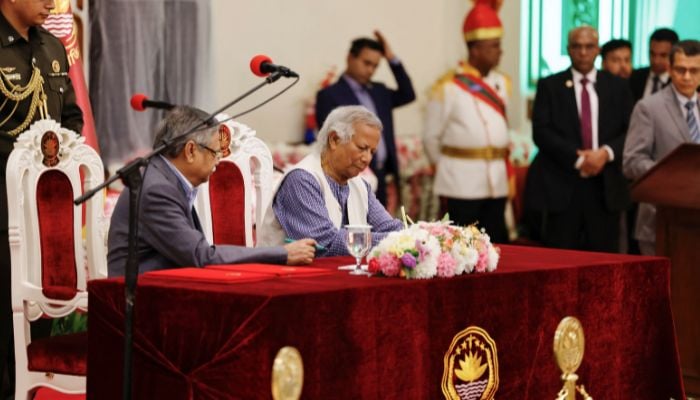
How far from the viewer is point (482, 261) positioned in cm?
344

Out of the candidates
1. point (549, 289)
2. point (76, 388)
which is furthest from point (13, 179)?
point (549, 289)

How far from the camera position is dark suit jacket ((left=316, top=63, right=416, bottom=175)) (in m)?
7.20

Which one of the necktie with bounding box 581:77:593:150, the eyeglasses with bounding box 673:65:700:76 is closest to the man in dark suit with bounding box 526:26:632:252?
the necktie with bounding box 581:77:593:150

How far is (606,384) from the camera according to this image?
12.5ft

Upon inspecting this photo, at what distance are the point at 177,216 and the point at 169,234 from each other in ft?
0.18

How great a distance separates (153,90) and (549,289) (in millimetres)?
3704

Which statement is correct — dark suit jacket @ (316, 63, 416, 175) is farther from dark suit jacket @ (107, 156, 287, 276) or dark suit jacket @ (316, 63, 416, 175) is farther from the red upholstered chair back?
dark suit jacket @ (107, 156, 287, 276)

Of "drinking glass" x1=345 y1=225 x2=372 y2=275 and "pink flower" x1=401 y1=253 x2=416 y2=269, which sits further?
"drinking glass" x1=345 y1=225 x2=372 y2=275

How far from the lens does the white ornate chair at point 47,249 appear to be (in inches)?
152

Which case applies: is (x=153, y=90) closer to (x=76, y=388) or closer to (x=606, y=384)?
(x=76, y=388)

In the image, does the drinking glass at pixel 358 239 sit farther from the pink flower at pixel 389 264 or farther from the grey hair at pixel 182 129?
the grey hair at pixel 182 129

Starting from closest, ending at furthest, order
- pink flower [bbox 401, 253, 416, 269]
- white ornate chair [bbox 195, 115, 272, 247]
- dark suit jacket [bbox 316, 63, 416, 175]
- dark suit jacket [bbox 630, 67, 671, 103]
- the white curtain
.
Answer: pink flower [bbox 401, 253, 416, 269]
white ornate chair [bbox 195, 115, 272, 247]
the white curtain
dark suit jacket [bbox 316, 63, 416, 175]
dark suit jacket [bbox 630, 67, 671, 103]

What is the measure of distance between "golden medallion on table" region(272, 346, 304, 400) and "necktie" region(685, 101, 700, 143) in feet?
11.7

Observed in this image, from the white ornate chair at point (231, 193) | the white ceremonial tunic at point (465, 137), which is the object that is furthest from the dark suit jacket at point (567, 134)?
the white ornate chair at point (231, 193)
